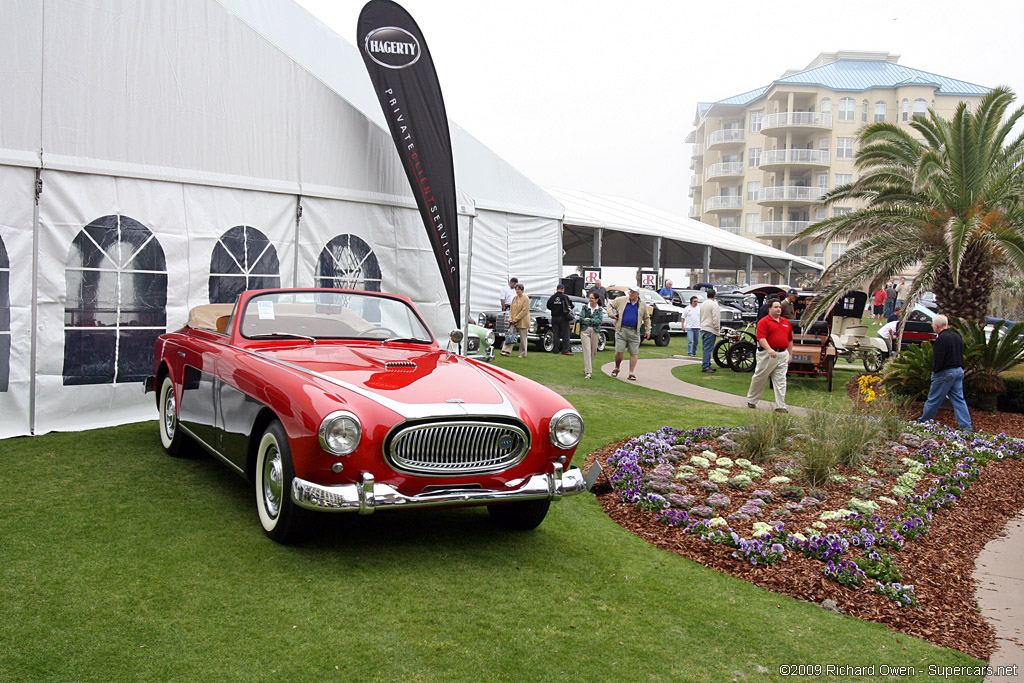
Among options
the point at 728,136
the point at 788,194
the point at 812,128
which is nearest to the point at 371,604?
the point at 788,194

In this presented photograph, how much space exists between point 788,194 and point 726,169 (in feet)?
31.5

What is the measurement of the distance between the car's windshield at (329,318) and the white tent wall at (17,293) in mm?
3703

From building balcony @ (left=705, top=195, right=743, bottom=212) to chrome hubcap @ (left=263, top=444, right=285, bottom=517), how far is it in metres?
69.2

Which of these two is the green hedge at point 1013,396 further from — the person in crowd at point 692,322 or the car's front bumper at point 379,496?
the car's front bumper at point 379,496

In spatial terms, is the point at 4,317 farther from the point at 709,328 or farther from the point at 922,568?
the point at 709,328

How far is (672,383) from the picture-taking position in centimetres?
1595

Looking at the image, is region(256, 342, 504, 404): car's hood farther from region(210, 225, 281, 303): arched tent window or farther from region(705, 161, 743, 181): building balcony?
region(705, 161, 743, 181): building balcony

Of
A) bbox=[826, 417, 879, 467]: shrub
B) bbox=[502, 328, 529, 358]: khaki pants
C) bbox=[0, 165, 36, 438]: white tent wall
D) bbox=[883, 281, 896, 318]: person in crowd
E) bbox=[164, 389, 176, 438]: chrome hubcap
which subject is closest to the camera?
bbox=[164, 389, 176, 438]: chrome hubcap

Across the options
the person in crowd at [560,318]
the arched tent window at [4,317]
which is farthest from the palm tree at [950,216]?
the arched tent window at [4,317]

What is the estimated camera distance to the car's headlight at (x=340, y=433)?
15.3 ft

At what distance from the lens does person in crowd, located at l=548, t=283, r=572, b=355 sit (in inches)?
780

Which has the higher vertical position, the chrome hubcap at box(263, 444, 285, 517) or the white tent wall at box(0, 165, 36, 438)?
the white tent wall at box(0, 165, 36, 438)

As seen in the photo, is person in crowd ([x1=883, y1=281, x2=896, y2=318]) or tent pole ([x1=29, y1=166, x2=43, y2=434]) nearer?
tent pole ([x1=29, y1=166, x2=43, y2=434])

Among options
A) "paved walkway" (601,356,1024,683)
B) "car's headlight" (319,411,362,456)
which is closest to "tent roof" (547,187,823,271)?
"paved walkway" (601,356,1024,683)
